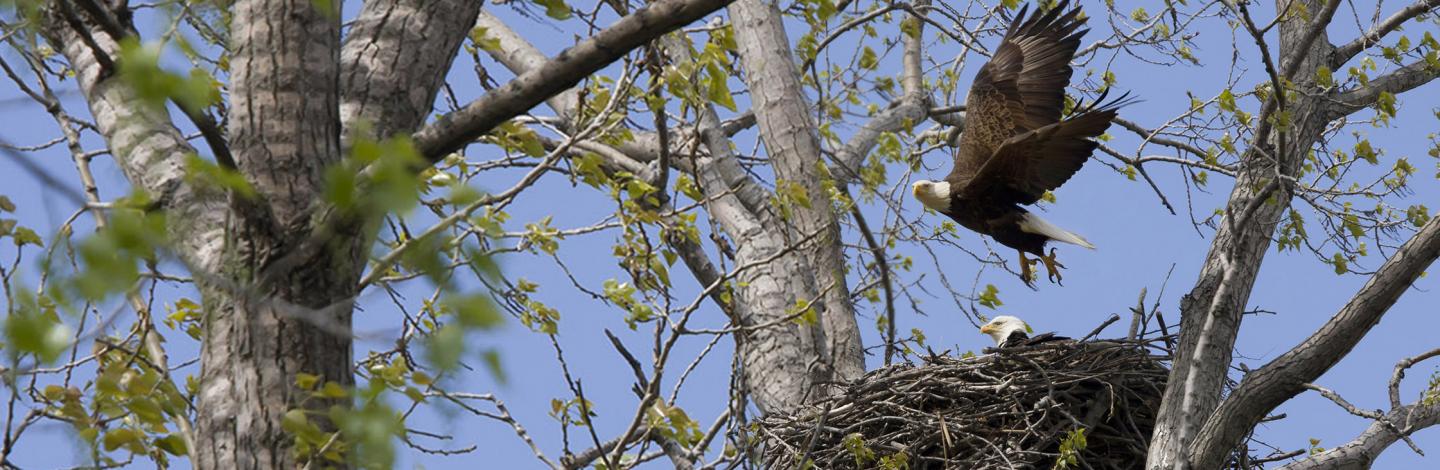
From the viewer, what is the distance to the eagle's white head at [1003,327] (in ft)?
24.6

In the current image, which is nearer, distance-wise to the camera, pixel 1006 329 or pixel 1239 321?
pixel 1239 321

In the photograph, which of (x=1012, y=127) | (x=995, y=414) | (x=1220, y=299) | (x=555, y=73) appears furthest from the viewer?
(x=1012, y=127)

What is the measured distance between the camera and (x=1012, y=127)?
735 centimetres

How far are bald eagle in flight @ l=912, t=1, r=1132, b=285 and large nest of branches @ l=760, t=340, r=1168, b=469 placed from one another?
4.25 feet

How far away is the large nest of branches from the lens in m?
5.73

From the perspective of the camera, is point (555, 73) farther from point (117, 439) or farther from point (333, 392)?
point (117, 439)

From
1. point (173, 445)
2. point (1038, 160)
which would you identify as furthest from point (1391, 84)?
point (173, 445)

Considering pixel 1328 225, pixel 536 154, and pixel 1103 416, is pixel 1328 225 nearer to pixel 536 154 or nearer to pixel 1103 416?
pixel 1103 416

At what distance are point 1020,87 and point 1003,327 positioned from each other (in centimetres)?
127

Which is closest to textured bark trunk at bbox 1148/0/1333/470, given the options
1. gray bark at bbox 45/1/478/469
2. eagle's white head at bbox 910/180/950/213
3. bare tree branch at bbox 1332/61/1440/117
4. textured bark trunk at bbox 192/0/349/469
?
A: bare tree branch at bbox 1332/61/1440/117

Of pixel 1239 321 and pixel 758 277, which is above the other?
pixel 758 277

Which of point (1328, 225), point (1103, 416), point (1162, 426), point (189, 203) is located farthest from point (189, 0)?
point (1328, 225)

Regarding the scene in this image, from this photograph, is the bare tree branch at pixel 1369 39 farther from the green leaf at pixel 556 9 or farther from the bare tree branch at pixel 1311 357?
the green leaf at pixel 556 9

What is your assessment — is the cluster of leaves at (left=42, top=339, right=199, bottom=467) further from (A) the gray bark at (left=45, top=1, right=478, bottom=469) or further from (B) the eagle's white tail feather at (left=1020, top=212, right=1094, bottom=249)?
(B) the eagle's white tail feather at (left=1020, top=212, right=1094, bottom=249)
